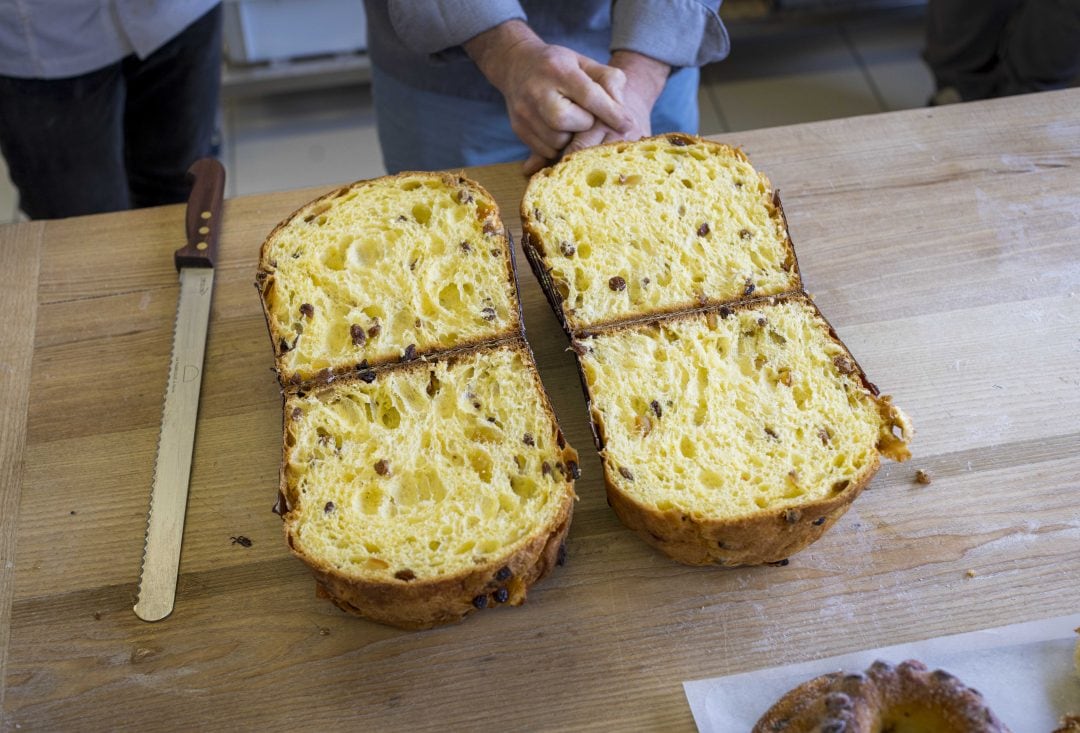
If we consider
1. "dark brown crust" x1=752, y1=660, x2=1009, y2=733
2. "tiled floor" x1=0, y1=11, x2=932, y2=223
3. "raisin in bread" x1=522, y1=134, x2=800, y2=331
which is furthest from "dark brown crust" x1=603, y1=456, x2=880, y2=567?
"tiled floor" x1=0, y1=11, x2=932, y2=223

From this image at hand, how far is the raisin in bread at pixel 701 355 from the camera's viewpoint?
154 centimetres

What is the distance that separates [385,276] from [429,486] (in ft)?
1.44

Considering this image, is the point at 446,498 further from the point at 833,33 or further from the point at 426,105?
the point at 833,33

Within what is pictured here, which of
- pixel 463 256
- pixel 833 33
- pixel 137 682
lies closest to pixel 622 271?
pixel 463 256

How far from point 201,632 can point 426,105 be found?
4.83 ft

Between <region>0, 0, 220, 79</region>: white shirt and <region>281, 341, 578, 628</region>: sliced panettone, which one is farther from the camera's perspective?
<region>0, 0, 220, 79</region>: white shirt

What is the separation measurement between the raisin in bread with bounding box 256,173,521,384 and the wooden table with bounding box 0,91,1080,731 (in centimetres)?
18

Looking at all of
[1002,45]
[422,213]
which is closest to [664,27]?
[422,213]

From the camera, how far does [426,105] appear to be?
245 cm

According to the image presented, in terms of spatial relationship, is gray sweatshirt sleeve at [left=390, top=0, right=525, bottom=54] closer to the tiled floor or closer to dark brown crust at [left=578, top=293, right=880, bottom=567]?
dark brown crust at [left=578, top=293, right=880, bottom=567]

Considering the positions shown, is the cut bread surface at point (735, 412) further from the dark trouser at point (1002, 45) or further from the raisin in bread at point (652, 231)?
the dark trouser at point (1002, 45)

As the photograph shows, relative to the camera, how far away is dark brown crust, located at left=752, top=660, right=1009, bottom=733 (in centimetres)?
125

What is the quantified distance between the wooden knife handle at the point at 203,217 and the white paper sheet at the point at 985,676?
4.27 feet

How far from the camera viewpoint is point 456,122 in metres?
2.44
